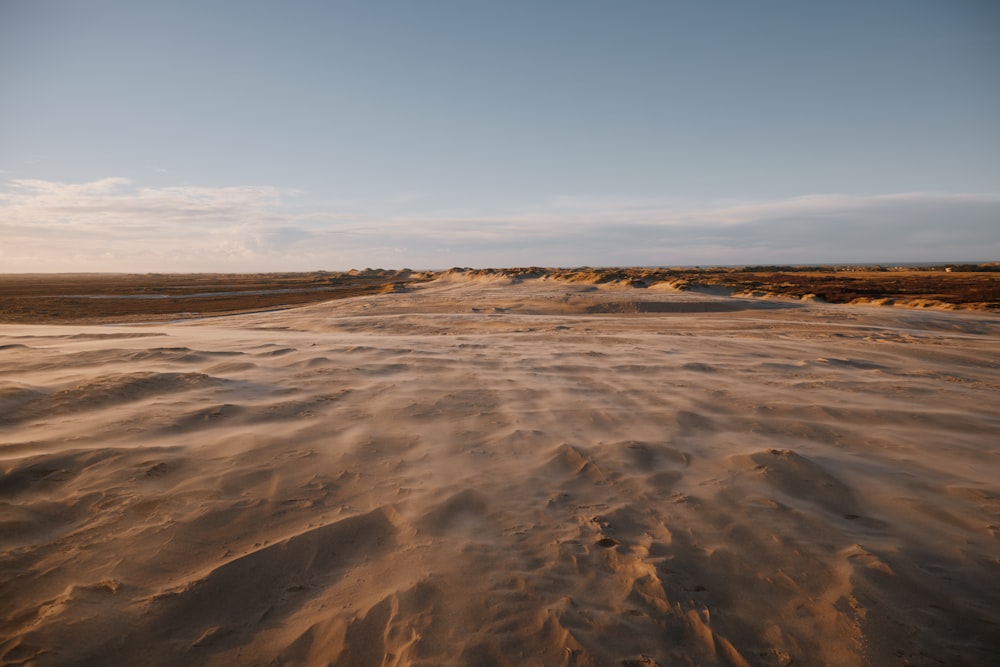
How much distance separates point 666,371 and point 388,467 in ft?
15.4

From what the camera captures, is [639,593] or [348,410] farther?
[348,410]

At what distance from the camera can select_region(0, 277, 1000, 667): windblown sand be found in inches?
82.3

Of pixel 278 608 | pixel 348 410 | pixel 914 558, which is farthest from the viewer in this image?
pixel 348 410

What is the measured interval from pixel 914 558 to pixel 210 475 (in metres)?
4.63

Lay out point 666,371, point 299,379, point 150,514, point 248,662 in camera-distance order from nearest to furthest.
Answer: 1. point 248,662
2. point 150,514
3. point 299,379
4. point 666,371

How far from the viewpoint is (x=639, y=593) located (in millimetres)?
2336

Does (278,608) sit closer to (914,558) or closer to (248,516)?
(248,516)

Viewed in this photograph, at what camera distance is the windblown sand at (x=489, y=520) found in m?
2.09

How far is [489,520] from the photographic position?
2.95 metres

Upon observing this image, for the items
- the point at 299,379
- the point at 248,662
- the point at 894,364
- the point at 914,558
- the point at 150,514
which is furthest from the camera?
the point at 894,364

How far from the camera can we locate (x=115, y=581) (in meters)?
2.36

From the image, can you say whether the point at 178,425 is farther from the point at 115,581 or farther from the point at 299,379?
the point at 115,581

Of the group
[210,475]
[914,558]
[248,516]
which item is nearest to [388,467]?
[248,516]

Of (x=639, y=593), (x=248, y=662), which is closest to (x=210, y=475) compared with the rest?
(x=248, y=662)
